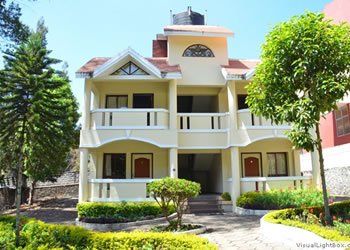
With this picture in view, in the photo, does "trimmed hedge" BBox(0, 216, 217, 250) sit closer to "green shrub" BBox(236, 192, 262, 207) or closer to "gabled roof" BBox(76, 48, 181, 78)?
"green shrub" BBox(236, 192, 262, 207)

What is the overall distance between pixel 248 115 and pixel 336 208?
6132mm

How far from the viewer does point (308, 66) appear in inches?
293

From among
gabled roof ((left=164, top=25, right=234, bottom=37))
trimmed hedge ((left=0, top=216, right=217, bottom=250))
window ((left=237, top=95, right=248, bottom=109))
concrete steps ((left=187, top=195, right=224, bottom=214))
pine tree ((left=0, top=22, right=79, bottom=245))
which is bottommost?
concrete steps ((left=187, top=195, right=224, bottom=214))

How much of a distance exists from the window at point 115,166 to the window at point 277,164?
815 centimetres

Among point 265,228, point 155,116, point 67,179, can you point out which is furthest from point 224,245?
point 67,179

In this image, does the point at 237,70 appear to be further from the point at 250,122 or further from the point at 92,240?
the point at 92,240

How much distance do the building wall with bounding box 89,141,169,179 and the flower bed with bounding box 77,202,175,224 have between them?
316cm

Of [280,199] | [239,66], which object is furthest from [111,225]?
[239,66]

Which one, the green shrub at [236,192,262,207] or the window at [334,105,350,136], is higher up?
the window at [334,105,350,136]

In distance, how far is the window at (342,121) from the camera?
57.0 feet

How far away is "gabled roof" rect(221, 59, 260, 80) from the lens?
14.0m

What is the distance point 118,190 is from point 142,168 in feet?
8.26

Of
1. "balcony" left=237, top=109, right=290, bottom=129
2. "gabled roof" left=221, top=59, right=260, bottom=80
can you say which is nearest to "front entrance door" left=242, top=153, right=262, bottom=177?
"balcony" left=237, top=109, right=290, bottom=129

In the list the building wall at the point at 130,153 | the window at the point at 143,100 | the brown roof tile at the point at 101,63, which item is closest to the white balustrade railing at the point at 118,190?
the building wall at the point at 130,153
